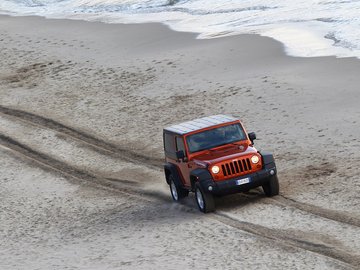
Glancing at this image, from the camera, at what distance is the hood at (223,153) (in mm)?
19188

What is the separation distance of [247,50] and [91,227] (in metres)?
16.3

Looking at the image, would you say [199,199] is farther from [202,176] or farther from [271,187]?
[271,187]

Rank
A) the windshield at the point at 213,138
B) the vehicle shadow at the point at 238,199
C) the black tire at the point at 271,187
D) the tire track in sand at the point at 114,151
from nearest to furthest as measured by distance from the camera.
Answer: the tire track in sand at the point at 114,151 < the black tire at the point at 271,187 < the vehicle shadow at the point at 238,199 < the windshield at the point at 213,138

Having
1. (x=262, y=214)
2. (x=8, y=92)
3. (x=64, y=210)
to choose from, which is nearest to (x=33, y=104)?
(x=8, y=92)

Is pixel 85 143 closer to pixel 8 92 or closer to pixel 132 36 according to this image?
pixel 8 92

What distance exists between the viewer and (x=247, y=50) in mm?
34875

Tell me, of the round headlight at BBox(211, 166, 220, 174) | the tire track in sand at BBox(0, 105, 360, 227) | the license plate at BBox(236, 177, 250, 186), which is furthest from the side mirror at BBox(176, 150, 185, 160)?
the tire track in sand at BBox(0, 105, 360, 227)

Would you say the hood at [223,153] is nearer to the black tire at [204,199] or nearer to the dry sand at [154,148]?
the black tire at [204,199]

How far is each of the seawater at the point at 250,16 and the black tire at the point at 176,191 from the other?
42.8 ft

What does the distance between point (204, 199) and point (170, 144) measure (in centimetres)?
213

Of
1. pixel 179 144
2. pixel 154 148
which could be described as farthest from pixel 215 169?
pixel 154 148

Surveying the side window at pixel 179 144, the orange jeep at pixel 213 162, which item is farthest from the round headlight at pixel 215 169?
the side window at pixel 179 144

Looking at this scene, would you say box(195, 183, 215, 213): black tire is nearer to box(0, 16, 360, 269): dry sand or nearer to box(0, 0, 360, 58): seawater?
box(0, 16, 360, 269): dry sand

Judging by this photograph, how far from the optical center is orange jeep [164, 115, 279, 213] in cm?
1897
